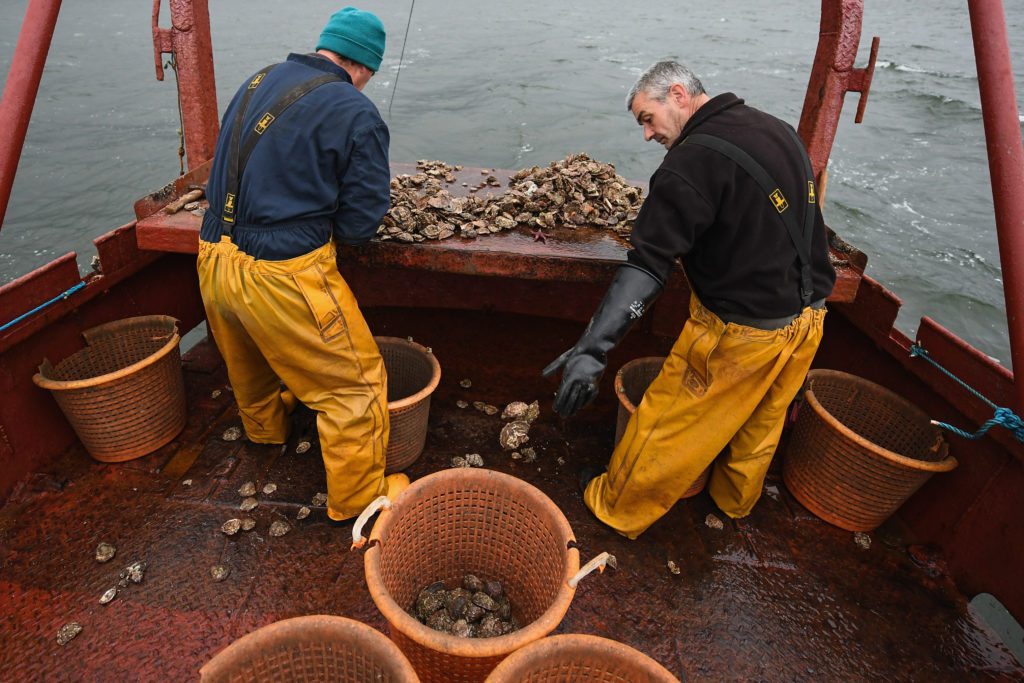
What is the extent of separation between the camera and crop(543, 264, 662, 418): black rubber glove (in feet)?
7.59

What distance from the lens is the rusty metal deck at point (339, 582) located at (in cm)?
246

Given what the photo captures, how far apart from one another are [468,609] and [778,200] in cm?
188

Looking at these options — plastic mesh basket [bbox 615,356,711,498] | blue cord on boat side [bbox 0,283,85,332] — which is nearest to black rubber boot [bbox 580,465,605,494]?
plastic mesh basket [bbox 615,356,711,498]

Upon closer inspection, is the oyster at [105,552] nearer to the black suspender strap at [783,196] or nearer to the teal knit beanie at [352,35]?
the teal knit beanie at [352,35]

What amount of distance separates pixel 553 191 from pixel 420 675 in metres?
2.75

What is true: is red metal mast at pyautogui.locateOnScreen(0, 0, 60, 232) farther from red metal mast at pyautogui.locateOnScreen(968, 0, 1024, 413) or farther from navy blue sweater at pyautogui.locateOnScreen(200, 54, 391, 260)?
red metal mast at pyautogui.locateOnScreen(968, 0, 1024, 413)

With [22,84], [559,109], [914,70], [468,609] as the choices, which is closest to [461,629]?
[468,609]

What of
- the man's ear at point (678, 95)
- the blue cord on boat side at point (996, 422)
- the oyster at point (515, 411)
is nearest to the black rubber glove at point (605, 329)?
the man's ear at point (678, 95)

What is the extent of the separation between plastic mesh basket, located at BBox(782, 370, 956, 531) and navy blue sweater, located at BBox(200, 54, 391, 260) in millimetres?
2395

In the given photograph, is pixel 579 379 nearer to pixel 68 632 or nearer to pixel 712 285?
pixel 712 285

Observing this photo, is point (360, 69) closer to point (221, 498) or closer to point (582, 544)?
point (221, 498)

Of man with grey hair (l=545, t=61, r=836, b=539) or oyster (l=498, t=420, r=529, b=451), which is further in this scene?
oyster (l=498, t=420, r=529, b=451)

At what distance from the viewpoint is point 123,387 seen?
116 inches

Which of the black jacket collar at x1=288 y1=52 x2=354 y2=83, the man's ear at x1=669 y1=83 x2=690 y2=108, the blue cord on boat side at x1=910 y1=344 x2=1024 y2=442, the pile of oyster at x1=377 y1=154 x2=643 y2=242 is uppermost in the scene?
the man's ear at x1=669 y1=83 x2=690 y2=108
